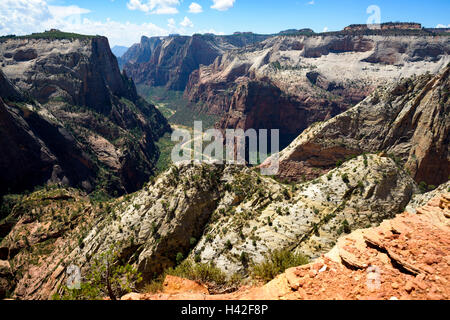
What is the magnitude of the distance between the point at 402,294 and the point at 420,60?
181m

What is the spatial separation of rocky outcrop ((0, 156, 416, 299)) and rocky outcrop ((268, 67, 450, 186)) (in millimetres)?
20478

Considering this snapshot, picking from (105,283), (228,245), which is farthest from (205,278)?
(105,283)

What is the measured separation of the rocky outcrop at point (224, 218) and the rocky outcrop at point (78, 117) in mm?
39410

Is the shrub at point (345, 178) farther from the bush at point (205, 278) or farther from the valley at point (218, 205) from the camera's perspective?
the bush at point (205, 278)

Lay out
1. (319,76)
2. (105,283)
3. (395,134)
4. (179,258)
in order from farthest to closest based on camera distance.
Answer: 1. (319,76)
2. (395,134)
3. (179,258)
4. (105,283)

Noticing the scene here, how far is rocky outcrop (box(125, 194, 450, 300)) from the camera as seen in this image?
13.4m

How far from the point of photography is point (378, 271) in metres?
14.8

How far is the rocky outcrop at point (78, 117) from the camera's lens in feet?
246

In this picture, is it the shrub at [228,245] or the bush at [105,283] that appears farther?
the shrub at [228,245]

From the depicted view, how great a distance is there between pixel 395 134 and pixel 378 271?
45.6 meters

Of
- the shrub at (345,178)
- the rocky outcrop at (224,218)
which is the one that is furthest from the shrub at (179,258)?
the shrub at (345,178)

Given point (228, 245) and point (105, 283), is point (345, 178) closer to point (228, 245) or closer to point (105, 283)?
point (228, 245)

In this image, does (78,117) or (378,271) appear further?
(78,117)
